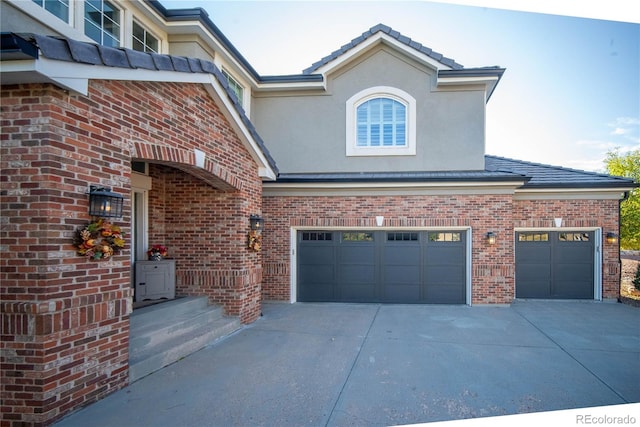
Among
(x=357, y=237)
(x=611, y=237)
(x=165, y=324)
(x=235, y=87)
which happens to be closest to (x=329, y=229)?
(x=357, y=237)

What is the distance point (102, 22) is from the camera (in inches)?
267

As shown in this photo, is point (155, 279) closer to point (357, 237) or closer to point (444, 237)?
point (357, 237)

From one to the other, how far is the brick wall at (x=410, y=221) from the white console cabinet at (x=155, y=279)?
3.40 m

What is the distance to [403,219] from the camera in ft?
32.7

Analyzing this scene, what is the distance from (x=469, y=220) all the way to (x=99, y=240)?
28.6ft

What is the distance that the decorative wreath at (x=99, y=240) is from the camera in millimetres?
4035

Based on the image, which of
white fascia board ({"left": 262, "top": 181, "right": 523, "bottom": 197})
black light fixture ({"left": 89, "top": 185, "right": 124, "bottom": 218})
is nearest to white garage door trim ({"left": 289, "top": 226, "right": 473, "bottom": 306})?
white fascia board ({"left": 262, "top": 181, "right": 523, "bottom": 197})

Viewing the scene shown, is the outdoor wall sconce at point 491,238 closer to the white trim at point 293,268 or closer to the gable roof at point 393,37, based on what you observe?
the gable roof at point 393,37

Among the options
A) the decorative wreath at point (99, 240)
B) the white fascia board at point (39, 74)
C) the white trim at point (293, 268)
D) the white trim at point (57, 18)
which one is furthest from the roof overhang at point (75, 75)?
the white trim at point (293, 268)

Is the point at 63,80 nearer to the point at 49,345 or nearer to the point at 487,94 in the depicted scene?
the point at 49,345

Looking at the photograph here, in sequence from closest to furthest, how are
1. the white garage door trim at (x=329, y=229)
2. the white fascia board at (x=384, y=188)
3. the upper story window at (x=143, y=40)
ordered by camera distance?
the upper story window at (x=143, y=40) → the white fascia board at (x=384, y=188) → the white garage door trim at (x=329, y=229)

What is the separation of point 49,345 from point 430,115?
33.6ft

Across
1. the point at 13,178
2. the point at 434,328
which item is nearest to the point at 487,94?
the point at 434,328

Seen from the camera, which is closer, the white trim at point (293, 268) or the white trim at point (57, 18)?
the white trim at point (57, 18)
